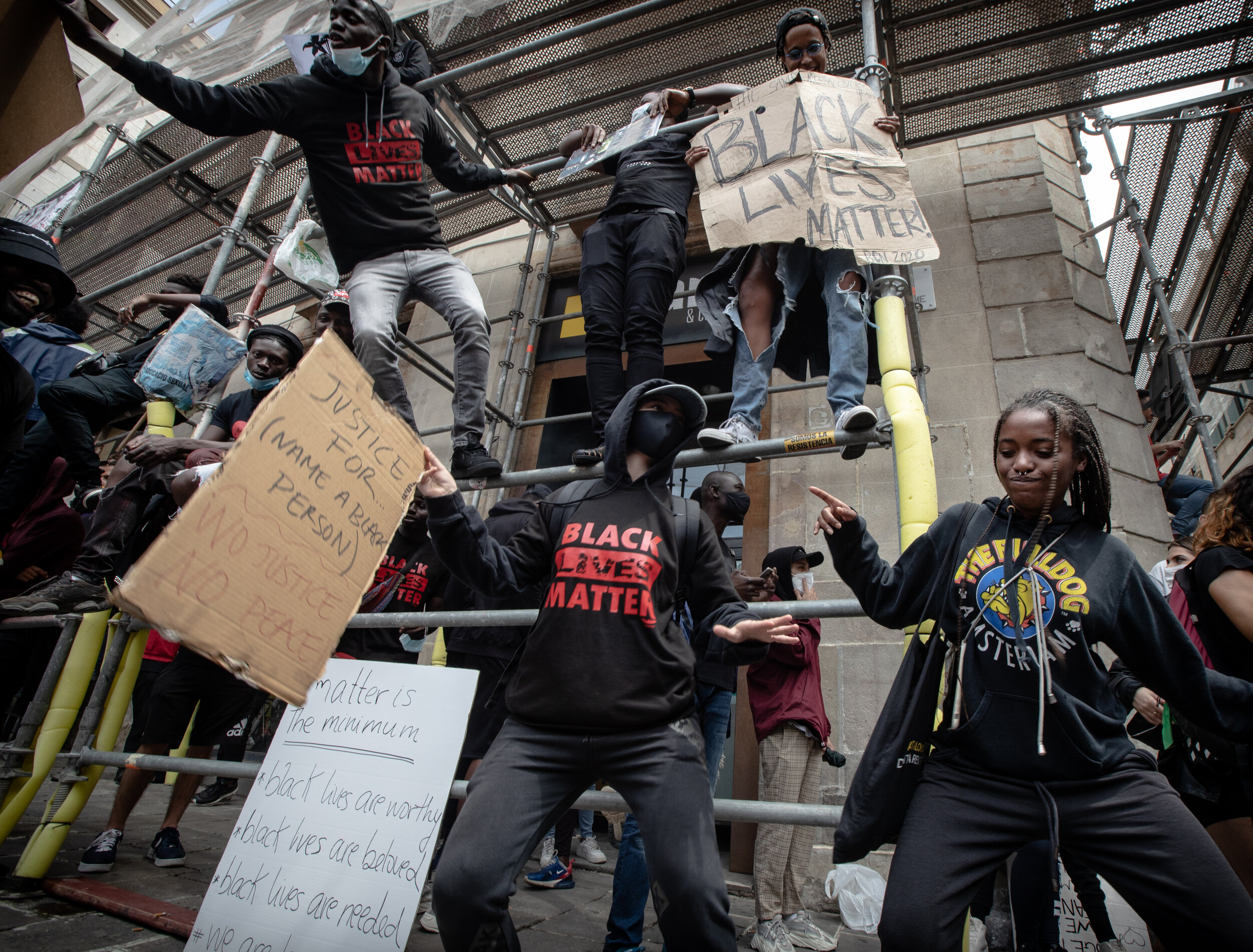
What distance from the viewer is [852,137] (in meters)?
2.79

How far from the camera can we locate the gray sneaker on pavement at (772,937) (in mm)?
2701

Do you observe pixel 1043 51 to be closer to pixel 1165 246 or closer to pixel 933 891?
pixel 1165 246

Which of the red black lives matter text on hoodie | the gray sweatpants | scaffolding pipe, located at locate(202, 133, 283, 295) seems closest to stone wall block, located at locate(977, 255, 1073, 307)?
the gray sweatpants

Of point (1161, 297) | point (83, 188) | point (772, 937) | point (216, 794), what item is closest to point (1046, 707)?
point (772, 937)

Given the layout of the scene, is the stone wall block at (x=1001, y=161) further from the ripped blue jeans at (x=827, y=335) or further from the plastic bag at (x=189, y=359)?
the plastic bag at (x=189, y=359)

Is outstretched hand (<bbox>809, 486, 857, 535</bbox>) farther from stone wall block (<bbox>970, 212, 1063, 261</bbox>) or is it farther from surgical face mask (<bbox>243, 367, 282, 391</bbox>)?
stone wall block (<bbox>970, 212, 1063, 261</bbox>)

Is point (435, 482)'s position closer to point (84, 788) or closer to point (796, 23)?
point (84, 788)

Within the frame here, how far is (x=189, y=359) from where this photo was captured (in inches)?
143


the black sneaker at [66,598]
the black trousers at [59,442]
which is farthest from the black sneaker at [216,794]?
the black trousers at [59,442]

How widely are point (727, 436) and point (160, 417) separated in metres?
3.32

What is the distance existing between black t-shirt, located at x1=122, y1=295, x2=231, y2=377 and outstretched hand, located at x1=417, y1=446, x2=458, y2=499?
282cm

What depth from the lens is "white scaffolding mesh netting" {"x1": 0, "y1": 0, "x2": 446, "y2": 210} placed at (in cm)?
435

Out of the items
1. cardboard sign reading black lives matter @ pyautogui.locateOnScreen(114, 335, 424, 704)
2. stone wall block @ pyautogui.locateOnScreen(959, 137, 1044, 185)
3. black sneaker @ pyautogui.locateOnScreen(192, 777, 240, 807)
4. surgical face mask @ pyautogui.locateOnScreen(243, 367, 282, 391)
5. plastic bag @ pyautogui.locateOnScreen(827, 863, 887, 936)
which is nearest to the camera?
cardboard sign reading black lives matter @ pyautogui.locateOnScreen(114, 335, 424, 704)

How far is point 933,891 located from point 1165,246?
648 centimetres
